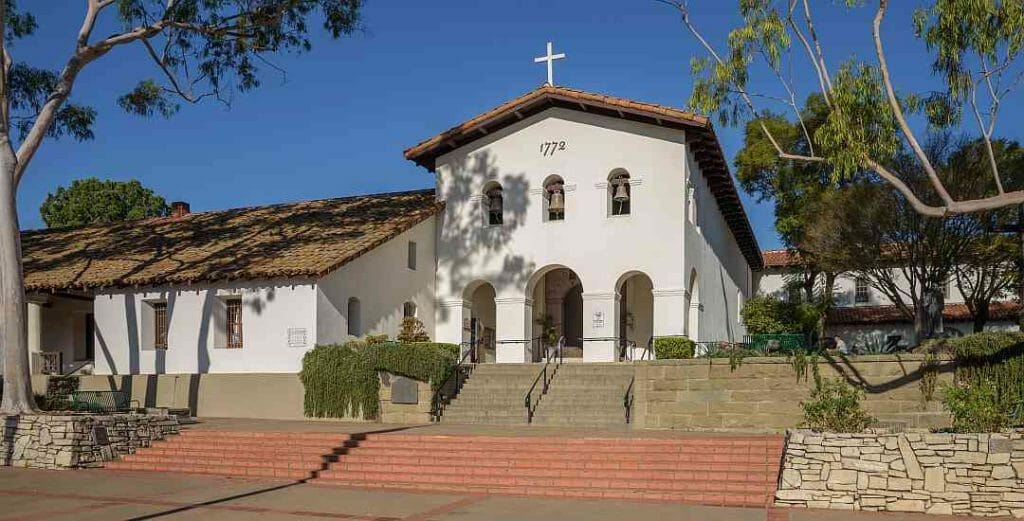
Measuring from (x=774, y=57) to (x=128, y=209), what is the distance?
164ft

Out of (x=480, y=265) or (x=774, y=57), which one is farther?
(x=480, y=265)

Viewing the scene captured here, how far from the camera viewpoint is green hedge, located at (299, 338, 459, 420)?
23.1 metres

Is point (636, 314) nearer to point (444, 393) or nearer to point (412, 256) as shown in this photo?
point (412, 256)

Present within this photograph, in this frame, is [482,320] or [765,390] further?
[482,320]

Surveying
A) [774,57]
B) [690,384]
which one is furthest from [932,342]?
[774,57]

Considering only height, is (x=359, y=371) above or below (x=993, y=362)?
below

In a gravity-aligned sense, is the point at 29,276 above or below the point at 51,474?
above

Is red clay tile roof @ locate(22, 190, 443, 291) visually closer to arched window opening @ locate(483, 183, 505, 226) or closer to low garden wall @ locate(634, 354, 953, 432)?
arched window opening @ locate(483, 183, 505, 226)

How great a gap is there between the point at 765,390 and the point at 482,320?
11774 millimetres

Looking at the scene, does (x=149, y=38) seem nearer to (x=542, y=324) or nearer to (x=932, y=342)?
(x=542, y=324)

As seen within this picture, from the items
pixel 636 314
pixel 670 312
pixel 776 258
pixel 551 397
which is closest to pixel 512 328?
pixel 636 314

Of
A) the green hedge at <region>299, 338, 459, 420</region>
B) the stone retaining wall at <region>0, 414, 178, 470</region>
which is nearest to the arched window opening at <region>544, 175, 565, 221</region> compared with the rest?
the green hedge at <region>299, 338, 459, 420</region>

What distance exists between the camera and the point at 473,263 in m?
28.0

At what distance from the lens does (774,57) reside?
1619cm
